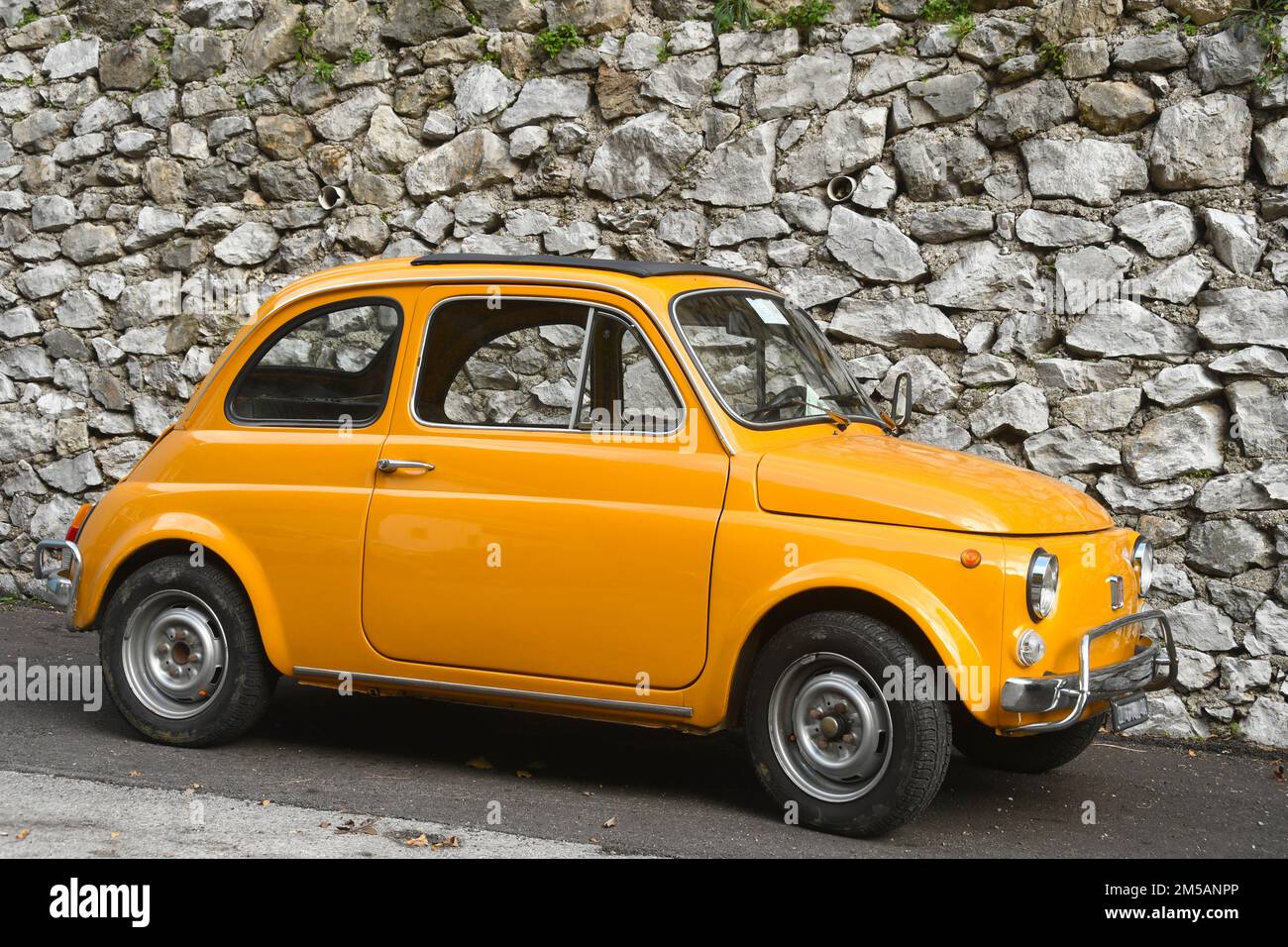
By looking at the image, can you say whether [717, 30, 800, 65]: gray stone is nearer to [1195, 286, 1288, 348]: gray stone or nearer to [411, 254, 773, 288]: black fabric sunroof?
[411, 254, 773, 288]: black fabric sunroof

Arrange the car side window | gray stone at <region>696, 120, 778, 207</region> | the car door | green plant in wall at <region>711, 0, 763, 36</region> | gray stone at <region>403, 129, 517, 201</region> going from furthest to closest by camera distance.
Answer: gray stone at <region>403, 129, 517, 201</region>, green plant in wall at <region>711, 0, 763, 36</region>, gray stone at <region>696, 120, 778, 207</region>, the car side window, the car door

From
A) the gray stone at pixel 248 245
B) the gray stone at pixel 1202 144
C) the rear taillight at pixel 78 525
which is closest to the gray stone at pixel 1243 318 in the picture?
the gray stone at pixel 1202 144

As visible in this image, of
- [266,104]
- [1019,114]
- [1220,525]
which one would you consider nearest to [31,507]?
[266,104]

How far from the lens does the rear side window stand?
564cm

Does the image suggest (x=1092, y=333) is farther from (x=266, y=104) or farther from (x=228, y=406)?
(x=266, y=104)

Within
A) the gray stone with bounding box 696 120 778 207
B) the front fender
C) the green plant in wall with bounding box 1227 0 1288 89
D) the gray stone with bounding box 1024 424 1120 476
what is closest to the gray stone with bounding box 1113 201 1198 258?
the green plant in wall with bounding box 1227 0 1288 89

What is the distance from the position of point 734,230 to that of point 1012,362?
1.68m

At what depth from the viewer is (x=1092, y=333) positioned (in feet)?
22.4

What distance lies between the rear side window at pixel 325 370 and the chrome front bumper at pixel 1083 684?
107 inches

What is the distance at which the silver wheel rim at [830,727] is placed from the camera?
4.71 metres

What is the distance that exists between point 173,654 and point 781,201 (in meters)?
3.90

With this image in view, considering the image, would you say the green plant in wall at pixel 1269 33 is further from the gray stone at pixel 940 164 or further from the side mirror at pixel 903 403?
the side mirror at pixel 903 403

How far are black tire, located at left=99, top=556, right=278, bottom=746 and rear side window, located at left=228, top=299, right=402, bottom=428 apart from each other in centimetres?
71

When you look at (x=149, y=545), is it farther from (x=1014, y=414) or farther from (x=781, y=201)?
(x=1014, y=414)
